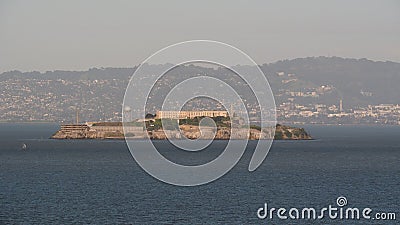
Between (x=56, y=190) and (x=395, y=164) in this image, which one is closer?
(x=56, y=190)

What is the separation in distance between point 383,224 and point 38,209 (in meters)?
25.7

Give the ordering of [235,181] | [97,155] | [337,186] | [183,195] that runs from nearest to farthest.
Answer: [183,195], [337,186], [235,181], [97,155]

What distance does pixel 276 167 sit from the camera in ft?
381

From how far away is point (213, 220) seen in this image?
60.8 m

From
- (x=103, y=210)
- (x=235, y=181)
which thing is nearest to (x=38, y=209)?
(x=103, y=210)

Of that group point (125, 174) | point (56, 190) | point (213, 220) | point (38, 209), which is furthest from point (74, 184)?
point (213, 220)

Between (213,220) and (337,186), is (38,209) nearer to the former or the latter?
(213,220)

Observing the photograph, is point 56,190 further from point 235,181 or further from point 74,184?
point 235,181

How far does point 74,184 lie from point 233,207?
25.4 m

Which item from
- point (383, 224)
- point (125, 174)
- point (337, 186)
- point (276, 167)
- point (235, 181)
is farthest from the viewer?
point (276, 167)

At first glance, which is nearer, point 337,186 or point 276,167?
point 337,186

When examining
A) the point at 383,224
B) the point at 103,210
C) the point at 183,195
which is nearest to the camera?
the point at 383,224

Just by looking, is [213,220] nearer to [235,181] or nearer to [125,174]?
[235,181]

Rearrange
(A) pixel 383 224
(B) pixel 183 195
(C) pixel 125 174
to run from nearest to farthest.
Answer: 1. (A) pixel 383 224
2. (B) pixel 183 195
3. (C) pixel 125 174
